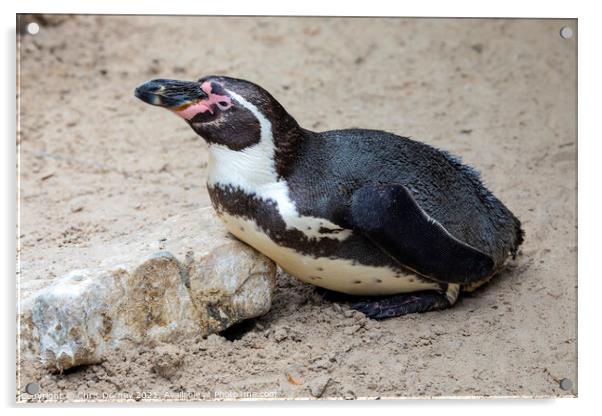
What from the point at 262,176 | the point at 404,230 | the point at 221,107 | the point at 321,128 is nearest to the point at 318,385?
the point at 404,230

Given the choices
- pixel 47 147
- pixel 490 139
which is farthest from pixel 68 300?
pixel 490 139

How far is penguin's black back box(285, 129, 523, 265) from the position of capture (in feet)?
9.39

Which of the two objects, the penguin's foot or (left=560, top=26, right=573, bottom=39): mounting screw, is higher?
(left=560, top=26, right=573, bottom=39): mounting screw

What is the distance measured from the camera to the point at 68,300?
2621 millimetres

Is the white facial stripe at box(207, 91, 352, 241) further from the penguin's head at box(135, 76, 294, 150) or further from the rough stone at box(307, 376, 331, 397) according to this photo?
the rough stone at box(307, 376, 331, 397)

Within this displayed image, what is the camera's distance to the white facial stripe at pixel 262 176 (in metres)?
2.83

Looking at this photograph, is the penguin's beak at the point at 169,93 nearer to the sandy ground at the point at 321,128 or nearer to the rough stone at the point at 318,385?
the sandy ground at the point at 321,128

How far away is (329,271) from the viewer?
2971 mm

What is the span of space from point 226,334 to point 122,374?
403 millimetres

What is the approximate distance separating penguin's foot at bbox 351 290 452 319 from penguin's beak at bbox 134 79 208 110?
851 mm

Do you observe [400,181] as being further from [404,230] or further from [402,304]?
[402,304]

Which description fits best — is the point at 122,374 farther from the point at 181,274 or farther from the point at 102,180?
the point at 102,180

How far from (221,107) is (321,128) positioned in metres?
1.59

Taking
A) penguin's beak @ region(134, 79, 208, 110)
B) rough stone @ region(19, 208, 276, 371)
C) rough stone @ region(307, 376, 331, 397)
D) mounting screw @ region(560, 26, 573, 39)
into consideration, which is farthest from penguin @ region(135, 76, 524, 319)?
mounting screw @ region(560, 26, 573, 39)
